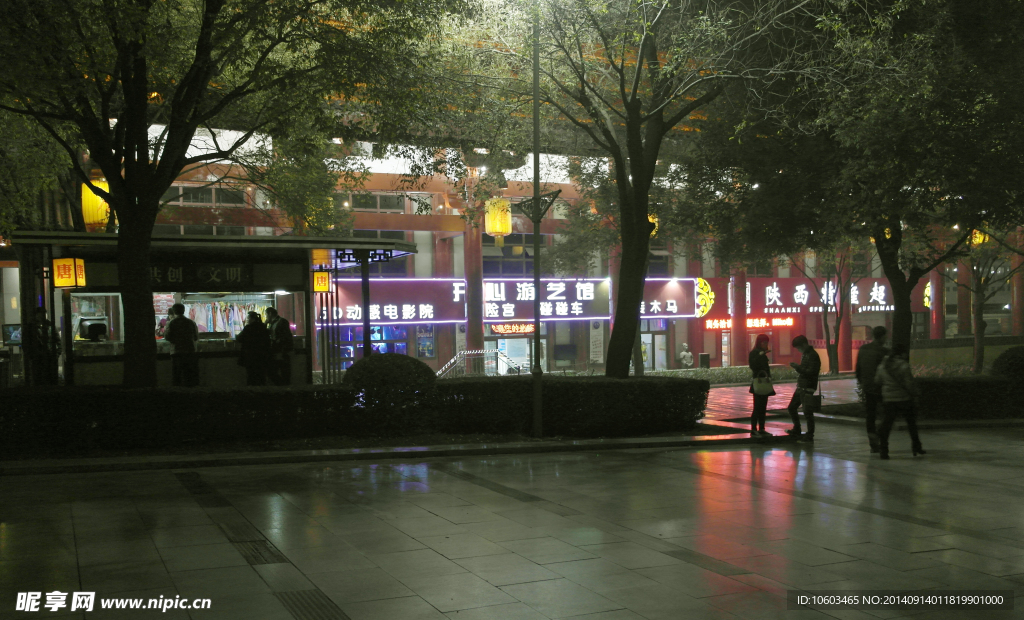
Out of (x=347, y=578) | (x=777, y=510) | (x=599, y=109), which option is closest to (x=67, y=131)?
(x=599, y=109)

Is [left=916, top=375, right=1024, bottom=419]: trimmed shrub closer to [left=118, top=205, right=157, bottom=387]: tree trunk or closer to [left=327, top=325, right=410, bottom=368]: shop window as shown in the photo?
[left=118, top=205, right=157, bottom=387]: tree trunk

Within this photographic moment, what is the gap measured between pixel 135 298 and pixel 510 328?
20740 millimetres

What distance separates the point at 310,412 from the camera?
40.8 feet

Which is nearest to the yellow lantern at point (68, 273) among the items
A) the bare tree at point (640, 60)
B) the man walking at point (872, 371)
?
the bare tree at point (640, 60)

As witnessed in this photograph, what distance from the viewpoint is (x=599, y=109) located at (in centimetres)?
1548

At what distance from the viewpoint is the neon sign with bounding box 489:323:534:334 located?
31672mm

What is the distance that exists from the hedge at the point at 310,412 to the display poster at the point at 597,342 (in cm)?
2056

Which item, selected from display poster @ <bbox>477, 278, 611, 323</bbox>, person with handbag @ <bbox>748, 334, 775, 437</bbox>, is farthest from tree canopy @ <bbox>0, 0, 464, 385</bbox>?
display poster @ <bbox>477, 278, 611, 323</bbox>

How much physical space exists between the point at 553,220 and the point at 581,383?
61.1ft

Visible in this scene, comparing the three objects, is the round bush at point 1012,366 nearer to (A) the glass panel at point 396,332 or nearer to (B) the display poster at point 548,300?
(B) the display poster at point 548,300


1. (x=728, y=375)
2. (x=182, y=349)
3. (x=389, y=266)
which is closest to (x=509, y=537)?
(x=182, y=349)

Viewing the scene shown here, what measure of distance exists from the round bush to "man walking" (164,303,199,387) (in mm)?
16150

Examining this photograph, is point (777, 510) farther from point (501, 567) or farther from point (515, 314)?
point (515, 314)

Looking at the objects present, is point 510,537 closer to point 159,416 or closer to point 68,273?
point 159,416
